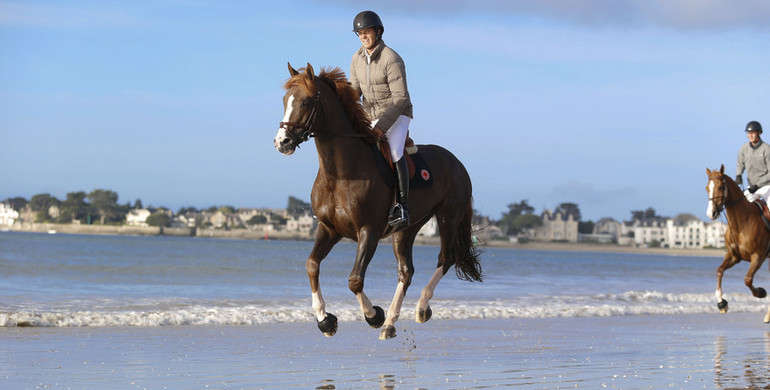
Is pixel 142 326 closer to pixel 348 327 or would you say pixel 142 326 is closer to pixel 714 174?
pixel 348 327

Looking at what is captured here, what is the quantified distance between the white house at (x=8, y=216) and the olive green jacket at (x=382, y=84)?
14430 centimetres

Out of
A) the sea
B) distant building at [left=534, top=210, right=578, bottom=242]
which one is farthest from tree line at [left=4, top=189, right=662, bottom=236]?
the sea

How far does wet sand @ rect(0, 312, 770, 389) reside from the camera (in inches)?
305

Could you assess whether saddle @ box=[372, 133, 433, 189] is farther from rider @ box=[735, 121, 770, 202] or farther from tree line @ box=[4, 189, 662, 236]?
tree line @ box=[4, 189, 662, 236]

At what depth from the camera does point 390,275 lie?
3225 centimetres

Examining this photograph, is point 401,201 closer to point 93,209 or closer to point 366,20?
point 366,20

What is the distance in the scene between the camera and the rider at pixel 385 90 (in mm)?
7973

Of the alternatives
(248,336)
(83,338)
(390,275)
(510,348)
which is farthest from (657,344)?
(390,275)

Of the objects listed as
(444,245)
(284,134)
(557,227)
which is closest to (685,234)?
(557,227)

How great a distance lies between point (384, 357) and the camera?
9.42 metres

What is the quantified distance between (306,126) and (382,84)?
1.50 metres

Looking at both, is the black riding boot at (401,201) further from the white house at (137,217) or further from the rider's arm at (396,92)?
the white house at (137,217)

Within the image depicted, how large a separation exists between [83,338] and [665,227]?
570ft

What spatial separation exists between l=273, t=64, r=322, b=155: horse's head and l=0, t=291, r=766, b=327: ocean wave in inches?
278
